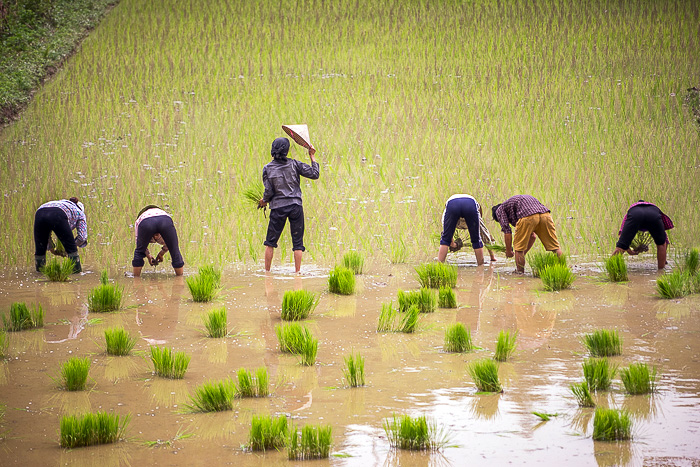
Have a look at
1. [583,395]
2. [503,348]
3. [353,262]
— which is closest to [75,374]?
[503,348]

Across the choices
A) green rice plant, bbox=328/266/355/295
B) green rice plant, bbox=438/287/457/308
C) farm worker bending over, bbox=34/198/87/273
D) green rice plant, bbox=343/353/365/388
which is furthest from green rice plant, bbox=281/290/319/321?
farm worker bending over, bbox=34/198/87/273

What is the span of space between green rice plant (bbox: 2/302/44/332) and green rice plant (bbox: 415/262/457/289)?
10.9 feet

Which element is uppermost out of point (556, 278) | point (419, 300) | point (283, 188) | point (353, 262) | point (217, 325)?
point (283, 188)

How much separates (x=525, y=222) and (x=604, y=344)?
3086mm

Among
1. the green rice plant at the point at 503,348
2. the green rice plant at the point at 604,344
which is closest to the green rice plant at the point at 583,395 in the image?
the green rice plant at the point at 503,348

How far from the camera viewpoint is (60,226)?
26.4 ft

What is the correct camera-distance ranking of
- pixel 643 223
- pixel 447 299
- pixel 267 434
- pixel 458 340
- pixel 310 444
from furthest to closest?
pixel 643 223, pixel 447 299, pixel 458 340, pixel 267 434, pixel 310 444

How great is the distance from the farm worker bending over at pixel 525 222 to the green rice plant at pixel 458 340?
2.96 metres

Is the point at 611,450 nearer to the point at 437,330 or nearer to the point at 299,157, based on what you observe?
the point at 437,330

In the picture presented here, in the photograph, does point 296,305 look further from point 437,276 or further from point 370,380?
point 437,276

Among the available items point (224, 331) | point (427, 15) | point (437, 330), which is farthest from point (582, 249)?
point (427, 15)

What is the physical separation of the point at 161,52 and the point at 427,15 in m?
7.13

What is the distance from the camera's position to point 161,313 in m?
6.23

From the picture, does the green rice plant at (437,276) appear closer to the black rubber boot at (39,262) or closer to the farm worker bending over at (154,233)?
the farm worker bending over at (154,233)
